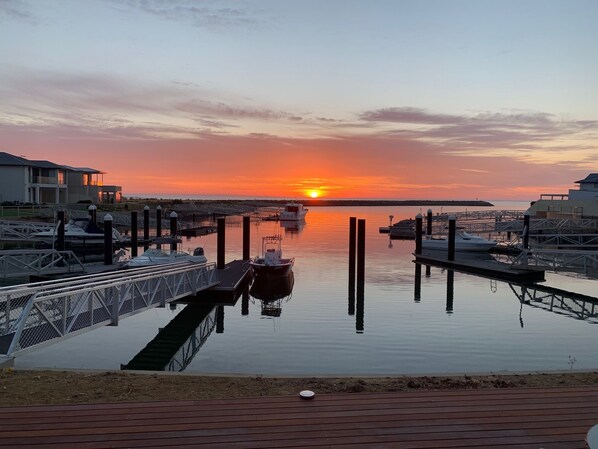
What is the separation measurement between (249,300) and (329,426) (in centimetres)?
1898

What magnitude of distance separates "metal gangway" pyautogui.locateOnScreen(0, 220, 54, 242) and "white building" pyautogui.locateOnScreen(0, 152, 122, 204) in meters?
24.2

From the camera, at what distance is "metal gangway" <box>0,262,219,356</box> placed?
33.8 feet

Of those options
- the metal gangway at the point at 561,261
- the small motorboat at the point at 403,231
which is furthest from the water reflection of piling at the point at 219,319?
the small motorboat at the point at 403,231

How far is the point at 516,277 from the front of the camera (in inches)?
1159

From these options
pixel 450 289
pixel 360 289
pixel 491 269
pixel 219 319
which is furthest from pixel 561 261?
pixel 219 319

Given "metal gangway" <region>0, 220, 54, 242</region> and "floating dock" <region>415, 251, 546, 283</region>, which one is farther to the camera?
"metal gangway" <region>0, 220, 54, 242</region>

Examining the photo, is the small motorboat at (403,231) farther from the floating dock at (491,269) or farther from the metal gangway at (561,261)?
the metal gangway at (561,261)

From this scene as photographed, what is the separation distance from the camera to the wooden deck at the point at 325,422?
220 inches

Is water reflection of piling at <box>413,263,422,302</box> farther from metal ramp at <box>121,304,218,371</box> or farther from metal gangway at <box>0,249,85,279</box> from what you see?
metal gangway at <box>0,249,85,279</box>

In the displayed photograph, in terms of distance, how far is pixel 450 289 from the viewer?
2795cm

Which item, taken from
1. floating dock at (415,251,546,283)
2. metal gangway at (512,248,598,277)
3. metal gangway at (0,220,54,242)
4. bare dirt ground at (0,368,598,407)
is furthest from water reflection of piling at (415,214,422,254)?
bare dirt ground at (0,368,598,407)

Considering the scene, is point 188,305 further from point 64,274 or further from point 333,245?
point 333,245

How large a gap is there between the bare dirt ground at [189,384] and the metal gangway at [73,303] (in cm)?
192

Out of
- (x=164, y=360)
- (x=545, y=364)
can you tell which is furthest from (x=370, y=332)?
(x=164, y=360)
